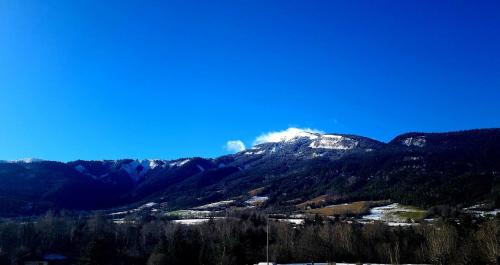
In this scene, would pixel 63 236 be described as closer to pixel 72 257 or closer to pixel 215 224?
pixel 72 257

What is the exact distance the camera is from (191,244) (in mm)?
127125

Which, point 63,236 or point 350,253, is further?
point 63,236

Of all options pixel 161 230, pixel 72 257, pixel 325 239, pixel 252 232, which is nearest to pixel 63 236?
pixel 72 257

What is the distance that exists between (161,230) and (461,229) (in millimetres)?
105430

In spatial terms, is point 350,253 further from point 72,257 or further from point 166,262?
point 72,257

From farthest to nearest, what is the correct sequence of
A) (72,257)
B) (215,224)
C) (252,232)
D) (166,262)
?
(215,224), (72,257), (252,232), (166,262)

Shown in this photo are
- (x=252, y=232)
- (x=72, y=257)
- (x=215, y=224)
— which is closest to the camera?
(x=252, y=232)

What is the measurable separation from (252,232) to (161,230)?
5265 cm

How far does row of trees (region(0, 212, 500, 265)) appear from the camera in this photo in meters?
101

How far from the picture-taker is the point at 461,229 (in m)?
119

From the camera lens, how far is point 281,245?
12962cm

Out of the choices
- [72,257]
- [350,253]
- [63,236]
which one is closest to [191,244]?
[350,253]

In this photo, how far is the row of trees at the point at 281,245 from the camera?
101m

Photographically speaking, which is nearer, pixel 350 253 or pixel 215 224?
pixel 350 253
